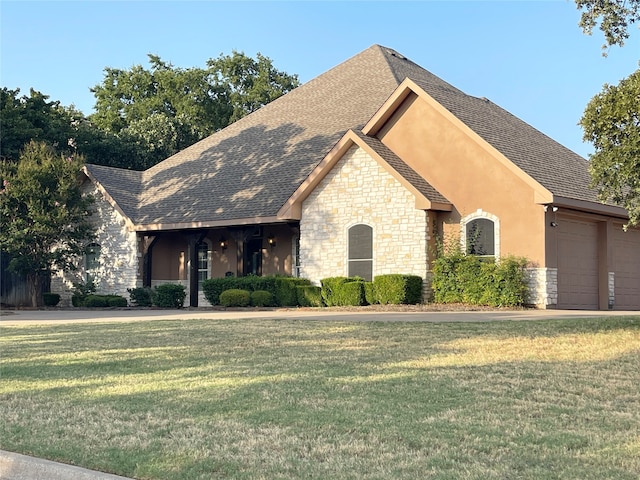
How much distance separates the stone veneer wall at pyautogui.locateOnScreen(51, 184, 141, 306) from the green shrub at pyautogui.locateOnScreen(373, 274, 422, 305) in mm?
10973

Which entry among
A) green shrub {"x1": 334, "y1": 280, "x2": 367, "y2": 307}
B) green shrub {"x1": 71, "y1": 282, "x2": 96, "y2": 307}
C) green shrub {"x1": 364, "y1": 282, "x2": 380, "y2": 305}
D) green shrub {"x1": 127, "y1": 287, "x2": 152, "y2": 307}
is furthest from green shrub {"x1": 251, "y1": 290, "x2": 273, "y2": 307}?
green shrub {"x1": 71, "y1": 282, "x2": 96, "y2": 307}

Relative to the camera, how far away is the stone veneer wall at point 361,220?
22.5 meters

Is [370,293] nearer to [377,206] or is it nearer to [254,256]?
[377,206]

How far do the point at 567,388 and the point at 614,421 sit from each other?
1450 mm

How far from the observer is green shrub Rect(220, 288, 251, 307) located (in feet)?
78.6

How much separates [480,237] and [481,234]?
0.09 meters

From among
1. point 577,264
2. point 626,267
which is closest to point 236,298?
Result: point 577,264

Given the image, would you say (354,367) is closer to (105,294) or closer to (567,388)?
(567,388)

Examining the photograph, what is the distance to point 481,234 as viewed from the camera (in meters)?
22.1

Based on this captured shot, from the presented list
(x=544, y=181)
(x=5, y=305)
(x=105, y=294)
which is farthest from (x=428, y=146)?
(x=5, y=305)

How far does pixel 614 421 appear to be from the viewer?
22.5 feet

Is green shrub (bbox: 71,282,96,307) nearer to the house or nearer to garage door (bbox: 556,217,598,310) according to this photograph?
the house

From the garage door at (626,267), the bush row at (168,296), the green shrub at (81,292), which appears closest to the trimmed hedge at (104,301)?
the green shrub at (81,292)

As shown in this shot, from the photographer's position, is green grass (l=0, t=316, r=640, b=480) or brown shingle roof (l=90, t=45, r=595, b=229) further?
brown shingle roof (l=90, t=45, r=595, b=229)
